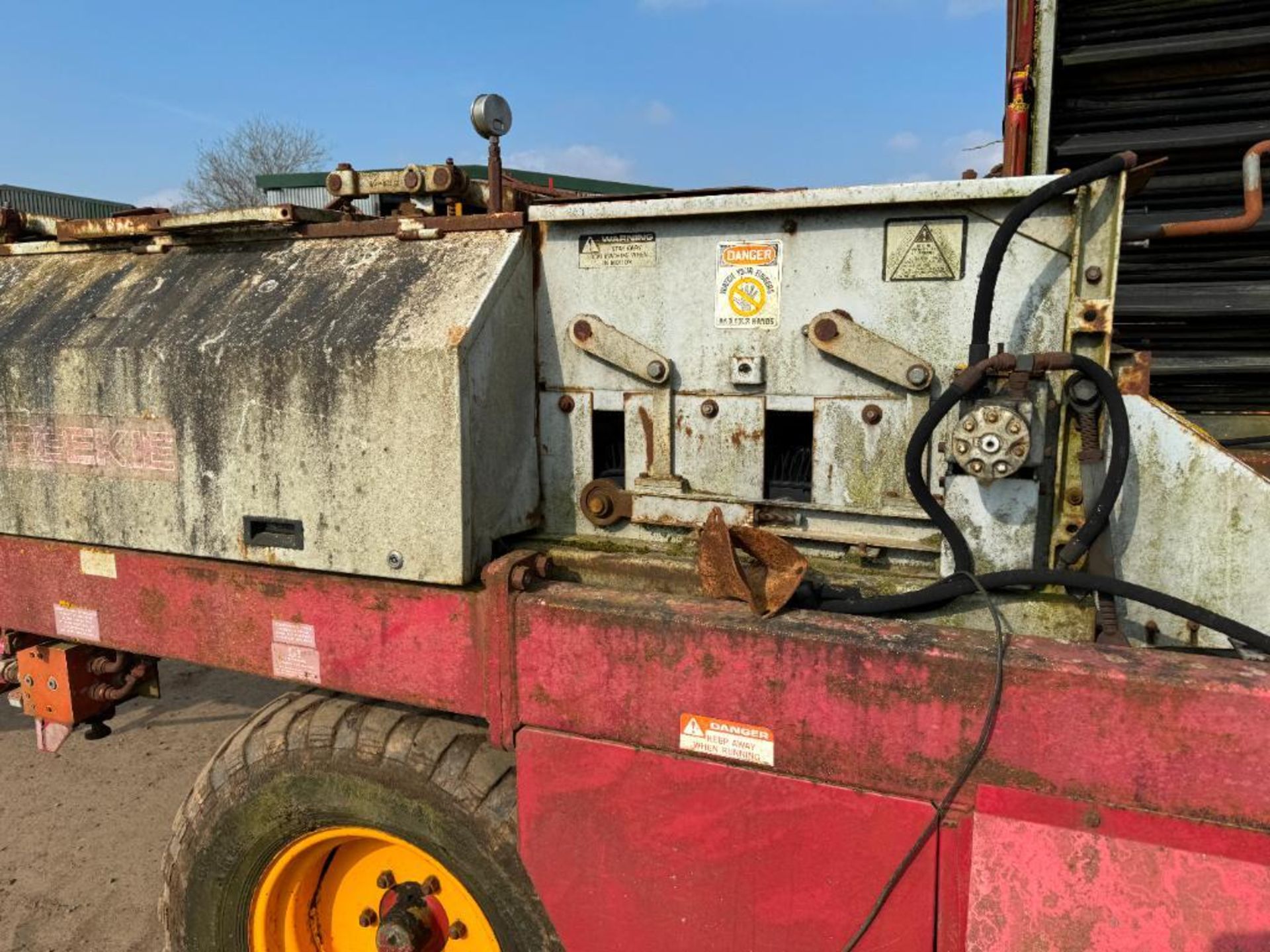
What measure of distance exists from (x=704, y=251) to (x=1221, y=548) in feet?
4.11

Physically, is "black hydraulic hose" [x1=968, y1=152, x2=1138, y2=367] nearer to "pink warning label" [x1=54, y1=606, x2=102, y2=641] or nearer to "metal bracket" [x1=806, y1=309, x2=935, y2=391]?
"metal bracket" [x1=806, y1=309, x2=935, y2=391]

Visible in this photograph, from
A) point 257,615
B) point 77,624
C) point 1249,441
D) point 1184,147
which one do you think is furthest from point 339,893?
point 1184,147

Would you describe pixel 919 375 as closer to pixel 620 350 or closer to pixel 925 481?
pixel 925 481

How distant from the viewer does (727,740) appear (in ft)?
5.42

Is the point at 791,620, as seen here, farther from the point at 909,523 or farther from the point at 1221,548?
the point at 1221,548

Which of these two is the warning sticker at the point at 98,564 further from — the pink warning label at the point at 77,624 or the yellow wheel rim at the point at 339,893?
the yellow wheel rim at the point at 339,893

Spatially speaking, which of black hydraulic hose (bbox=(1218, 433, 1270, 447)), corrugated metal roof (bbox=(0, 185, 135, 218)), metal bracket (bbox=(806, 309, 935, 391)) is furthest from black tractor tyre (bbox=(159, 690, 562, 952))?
corrugated metal roof (bbox=(0, 185, 135, 218))

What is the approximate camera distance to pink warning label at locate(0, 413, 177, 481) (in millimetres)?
2164

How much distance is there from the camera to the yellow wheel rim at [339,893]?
2.07m

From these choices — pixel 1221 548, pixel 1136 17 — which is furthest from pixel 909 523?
pixel 1136 17

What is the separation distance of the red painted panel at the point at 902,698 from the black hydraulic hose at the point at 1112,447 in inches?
10.2

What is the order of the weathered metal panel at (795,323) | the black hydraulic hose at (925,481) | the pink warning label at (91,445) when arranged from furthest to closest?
the pink warning label at (91,445) < the weathered metal panel at (795,323) < the black hydraulic hose at (925,481)

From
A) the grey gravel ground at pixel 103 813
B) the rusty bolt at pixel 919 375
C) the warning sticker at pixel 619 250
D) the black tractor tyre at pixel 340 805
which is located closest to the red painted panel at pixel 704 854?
the black tractor tyre at pixel 340 805

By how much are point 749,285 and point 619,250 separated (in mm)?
338
